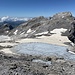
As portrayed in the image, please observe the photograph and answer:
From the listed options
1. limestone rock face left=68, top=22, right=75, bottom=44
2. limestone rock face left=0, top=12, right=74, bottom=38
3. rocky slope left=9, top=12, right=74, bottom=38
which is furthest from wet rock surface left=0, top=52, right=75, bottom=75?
rocky slope left=9, top=12, right=74, bottom=38

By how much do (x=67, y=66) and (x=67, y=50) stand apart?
1150 centimetres

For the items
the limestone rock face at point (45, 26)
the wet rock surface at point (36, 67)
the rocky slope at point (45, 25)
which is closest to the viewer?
the wet rock surface at point (36, 67)

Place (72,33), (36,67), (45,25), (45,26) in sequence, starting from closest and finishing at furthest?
(36,67), (72,33), (45,26), (45,25)

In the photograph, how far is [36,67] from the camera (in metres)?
30.0

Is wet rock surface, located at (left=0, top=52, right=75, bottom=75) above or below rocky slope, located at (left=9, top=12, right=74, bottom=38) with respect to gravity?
below

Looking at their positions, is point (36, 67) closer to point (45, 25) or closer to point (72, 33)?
point (72, 33)

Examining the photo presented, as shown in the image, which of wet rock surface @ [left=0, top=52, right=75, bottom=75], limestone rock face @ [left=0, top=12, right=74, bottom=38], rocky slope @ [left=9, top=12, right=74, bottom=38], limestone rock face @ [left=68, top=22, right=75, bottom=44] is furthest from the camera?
rocky slope @ [left=9, top=12, right=74, bottom=38]

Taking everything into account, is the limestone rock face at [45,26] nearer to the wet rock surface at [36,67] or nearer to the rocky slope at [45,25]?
the rocky slope at [45,25]

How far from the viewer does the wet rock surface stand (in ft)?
87.2

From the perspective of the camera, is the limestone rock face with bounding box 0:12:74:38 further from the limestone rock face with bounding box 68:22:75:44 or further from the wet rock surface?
the wet rock surface

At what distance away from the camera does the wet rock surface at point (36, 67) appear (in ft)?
87.2

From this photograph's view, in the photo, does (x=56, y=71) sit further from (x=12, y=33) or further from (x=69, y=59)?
(x=12, y=33)

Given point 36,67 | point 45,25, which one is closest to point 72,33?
point 45,25

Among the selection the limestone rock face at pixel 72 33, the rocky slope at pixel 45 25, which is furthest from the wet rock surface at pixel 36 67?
the rocky slope at pixel 45 25
